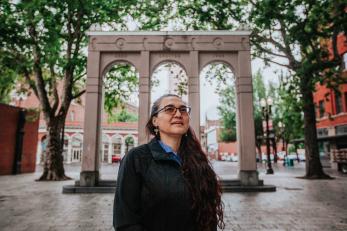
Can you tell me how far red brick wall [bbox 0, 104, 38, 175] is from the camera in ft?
68.3

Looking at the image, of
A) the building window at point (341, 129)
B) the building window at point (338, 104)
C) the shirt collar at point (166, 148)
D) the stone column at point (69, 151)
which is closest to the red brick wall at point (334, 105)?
the building window at point (338, 104)

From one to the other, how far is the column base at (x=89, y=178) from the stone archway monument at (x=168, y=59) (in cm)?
71

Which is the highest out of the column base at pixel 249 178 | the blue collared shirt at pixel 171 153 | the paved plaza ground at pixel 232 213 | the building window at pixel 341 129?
the building window at pixel 341 129

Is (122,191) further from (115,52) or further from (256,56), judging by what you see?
(256,56)

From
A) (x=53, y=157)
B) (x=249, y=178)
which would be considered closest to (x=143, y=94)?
(x=249, y=178)

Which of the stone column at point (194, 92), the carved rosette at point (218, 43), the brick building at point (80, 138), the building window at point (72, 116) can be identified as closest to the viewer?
the stone column at point (194, 92)

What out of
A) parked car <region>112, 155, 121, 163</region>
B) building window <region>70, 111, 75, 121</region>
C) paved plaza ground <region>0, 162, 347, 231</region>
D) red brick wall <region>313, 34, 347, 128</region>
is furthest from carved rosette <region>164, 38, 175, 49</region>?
building window <region>70, 111, 75, 121</region>

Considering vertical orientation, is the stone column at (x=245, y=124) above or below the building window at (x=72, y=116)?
below

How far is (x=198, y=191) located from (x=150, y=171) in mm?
376

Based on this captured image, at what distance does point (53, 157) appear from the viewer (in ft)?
53.8

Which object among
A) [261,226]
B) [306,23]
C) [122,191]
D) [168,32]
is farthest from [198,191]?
[306,23]

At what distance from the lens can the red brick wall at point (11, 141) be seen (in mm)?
20812

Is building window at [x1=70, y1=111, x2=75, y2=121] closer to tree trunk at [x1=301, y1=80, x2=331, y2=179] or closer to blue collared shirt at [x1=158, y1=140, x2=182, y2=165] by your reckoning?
tree trunk at [x1=301, y1=80, x2=331, y2=179]

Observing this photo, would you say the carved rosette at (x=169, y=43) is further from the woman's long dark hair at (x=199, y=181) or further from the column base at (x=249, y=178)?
the woman's long dark hair at (x=199, y=181)
